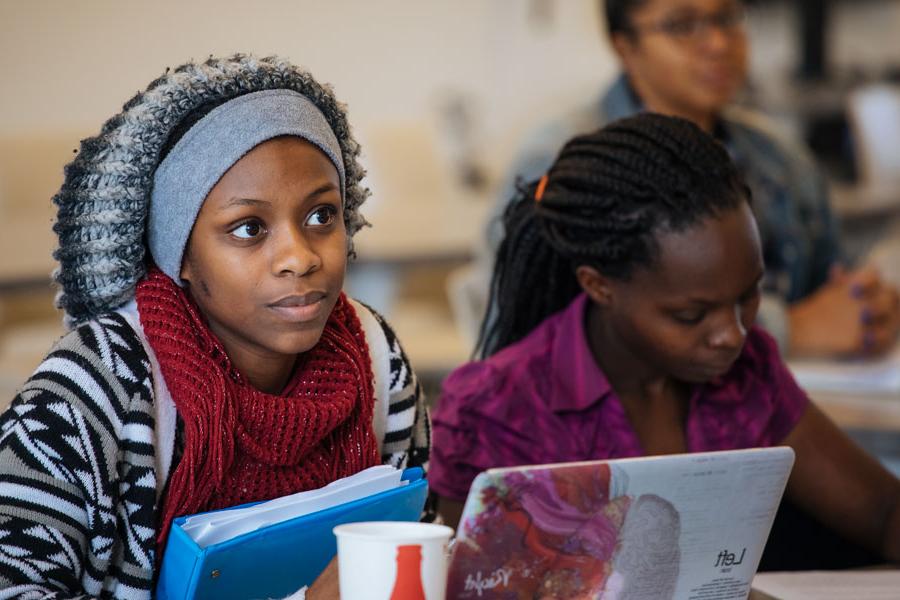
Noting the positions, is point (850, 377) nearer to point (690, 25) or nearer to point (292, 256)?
point (690, 25)

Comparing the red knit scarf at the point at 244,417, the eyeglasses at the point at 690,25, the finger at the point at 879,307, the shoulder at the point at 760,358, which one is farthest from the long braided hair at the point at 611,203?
the eyeglasses at the point at 690,25

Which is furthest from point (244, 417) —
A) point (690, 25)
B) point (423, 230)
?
point (423, 230)

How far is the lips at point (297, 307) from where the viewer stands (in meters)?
1.13

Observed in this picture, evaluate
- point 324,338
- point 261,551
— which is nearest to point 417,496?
point 261,551

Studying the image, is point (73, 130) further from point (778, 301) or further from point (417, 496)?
point (417, 496)

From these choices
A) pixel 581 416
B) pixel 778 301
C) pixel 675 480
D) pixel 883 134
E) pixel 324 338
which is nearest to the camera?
pixel 675 480

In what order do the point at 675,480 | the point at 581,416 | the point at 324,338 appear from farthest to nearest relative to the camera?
the point at 581,416 → the point at 324,338 → the point at 675,480

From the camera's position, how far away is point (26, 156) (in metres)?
4.05

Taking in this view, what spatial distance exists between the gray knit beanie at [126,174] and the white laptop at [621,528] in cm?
45

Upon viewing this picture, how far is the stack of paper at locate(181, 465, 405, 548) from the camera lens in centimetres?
101

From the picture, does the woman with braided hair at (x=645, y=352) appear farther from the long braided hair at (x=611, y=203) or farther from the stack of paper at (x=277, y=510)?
the stack of paper at (x=277, y=510)

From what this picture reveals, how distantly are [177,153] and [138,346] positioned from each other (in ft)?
0.61

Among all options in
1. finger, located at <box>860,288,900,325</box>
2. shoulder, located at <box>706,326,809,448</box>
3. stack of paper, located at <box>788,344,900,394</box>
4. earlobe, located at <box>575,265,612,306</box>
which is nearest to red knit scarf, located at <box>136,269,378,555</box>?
earlobe, located at <box>575,265,612,306</box>

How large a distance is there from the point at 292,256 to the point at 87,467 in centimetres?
26
